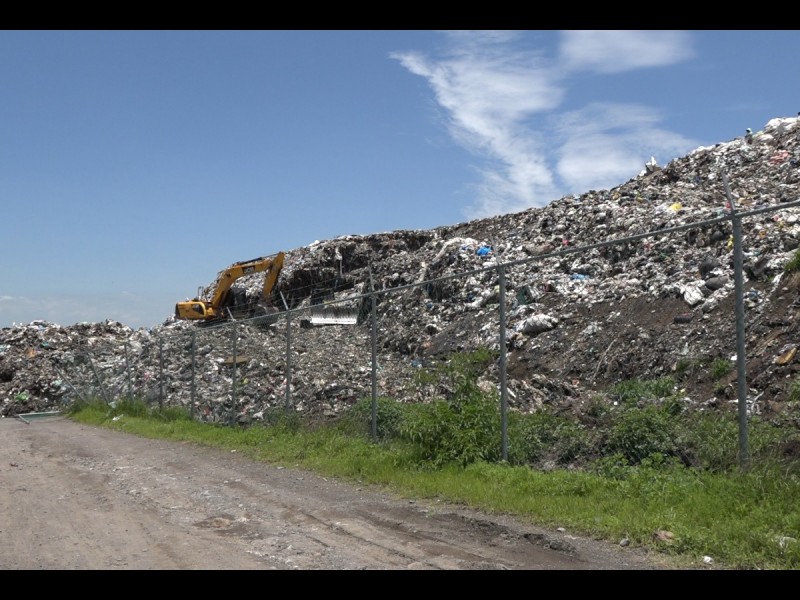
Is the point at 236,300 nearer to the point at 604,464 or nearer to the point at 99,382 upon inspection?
the point at 99,382

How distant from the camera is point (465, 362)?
8.67 metres

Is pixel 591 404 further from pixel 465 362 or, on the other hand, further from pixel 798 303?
pixel 798 303

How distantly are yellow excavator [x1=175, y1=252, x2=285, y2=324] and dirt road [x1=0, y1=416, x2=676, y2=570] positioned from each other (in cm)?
1527

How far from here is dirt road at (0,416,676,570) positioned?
5395 mm

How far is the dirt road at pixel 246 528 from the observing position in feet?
17.7

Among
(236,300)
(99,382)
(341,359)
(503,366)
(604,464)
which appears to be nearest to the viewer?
(604,464)

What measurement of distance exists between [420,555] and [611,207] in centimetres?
1524

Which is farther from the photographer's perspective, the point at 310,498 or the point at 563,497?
the point at 310,498

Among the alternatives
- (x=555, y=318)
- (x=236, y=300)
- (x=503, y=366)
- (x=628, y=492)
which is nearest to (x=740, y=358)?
(x=628, y=492)

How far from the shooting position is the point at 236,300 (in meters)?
26.8

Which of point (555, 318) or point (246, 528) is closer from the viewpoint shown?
point (246, 528)

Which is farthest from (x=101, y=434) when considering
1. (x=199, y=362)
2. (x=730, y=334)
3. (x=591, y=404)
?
(x=730, y=334)

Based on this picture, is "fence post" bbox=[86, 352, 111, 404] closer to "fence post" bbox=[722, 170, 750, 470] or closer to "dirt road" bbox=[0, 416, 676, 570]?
"dirt road" bbox=[0, 416, 676, 570]

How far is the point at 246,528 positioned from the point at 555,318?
604cm
